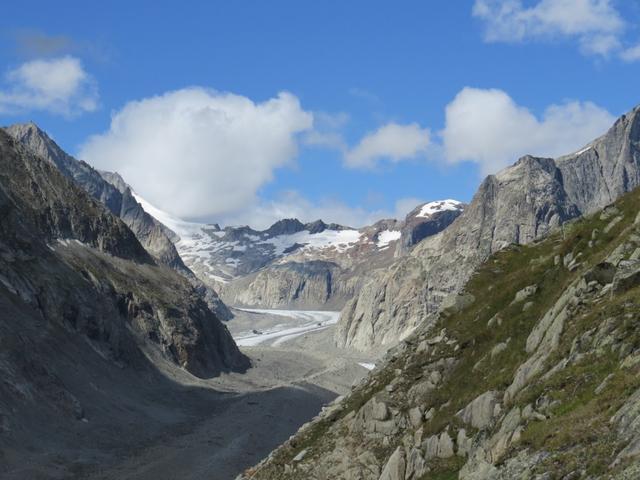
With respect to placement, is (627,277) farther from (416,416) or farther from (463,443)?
(416,416)

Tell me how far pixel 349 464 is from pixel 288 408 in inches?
2909

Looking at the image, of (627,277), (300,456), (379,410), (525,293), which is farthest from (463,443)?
(300,456)

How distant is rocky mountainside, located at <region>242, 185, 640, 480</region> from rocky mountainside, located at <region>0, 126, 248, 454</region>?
121ft

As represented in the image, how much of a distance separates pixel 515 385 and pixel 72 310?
3593 inches

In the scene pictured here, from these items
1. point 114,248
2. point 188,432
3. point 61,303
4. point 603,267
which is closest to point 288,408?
point 188,432

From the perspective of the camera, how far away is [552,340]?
2908 centimetres

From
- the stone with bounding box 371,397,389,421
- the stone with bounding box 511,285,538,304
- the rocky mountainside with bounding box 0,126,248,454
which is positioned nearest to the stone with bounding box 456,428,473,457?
the stone with bounding box 371,397,389,421

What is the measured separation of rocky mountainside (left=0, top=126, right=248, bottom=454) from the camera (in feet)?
266

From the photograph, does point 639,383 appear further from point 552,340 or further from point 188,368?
point 188,368

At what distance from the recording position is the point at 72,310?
363ft

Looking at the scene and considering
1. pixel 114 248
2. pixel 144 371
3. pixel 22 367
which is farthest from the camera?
pixel 114 248

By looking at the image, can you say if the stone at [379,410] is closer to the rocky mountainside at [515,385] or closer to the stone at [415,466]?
the rocky mountainside at [515,385]

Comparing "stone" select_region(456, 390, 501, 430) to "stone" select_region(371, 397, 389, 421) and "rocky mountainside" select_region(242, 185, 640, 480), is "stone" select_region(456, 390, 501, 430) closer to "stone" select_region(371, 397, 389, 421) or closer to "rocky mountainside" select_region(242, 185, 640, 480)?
"rocky mountainside" select_region(242, 185, 640, 480)

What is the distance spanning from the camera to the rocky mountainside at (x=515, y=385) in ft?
66.9
